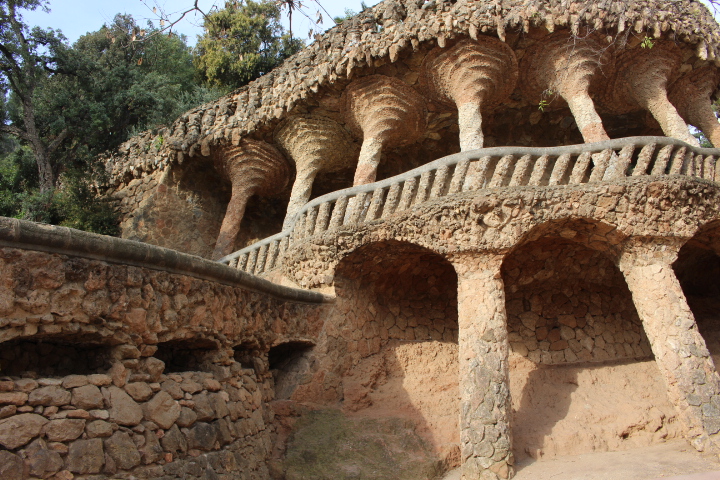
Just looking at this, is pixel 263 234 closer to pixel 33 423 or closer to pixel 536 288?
pixel 536 288

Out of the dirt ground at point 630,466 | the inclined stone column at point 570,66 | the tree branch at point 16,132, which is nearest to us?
the dirt ground at point 630,466

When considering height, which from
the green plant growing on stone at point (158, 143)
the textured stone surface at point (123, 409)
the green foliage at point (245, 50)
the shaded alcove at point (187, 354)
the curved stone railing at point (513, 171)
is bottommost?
the textured stone surface at point (123, 409)

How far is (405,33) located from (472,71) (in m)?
1.12

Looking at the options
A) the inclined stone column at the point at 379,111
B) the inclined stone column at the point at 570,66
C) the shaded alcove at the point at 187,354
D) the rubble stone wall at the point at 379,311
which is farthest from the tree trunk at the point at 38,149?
the inclined stone column at the point at 570,66

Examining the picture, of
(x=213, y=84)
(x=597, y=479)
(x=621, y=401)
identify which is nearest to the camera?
(x=597, y=479)

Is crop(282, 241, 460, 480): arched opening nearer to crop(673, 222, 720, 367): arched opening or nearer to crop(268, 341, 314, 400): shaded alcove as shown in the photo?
crop(268, 341, 314, 400): shaded alcove

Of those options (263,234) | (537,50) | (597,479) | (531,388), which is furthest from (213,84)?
(597,479)

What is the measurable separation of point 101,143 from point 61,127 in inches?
37.8

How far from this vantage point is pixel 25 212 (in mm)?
9781

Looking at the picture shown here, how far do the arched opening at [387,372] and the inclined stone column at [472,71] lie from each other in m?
2.29

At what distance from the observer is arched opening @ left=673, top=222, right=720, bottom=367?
23.2 ft

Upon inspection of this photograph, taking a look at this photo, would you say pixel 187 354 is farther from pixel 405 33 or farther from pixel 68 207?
pixel 68 207

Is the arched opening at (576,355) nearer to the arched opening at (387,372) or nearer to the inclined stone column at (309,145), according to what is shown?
the arched opening at (387,372)

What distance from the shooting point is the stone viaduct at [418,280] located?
344 cm
